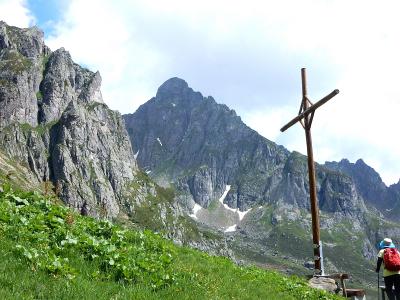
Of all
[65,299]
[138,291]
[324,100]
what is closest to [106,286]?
[138,291]

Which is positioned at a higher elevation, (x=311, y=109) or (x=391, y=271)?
(x=311, y=109)

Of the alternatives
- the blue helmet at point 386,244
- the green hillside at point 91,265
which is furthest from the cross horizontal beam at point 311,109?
the green hillside at point 91,265

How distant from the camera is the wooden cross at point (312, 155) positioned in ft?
88.2

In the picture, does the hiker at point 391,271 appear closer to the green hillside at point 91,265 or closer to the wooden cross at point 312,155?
the green hillside at point 91,265

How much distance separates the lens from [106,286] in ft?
39.5

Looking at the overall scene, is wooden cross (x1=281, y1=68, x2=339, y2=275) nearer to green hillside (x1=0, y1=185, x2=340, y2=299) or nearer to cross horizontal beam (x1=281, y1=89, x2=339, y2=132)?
cross horizontal beam (x1=281, y1=89, x2=339, y2=132)

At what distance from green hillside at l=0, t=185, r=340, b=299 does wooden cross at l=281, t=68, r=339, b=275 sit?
7.56 metres

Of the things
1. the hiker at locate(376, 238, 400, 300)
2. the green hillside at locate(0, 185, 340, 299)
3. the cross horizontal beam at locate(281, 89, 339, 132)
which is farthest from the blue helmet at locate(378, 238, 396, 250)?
the cross horizontal beam at locate(281, 89, 339, 132)

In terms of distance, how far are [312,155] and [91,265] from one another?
62.3 feet

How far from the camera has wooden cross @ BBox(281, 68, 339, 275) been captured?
88.2 feet

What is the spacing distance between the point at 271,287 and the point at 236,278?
6.24 feet

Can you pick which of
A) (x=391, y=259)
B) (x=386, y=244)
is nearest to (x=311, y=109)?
(x=386, y=244)

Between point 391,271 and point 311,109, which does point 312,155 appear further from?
point 391,271

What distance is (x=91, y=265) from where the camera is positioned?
13.2m
